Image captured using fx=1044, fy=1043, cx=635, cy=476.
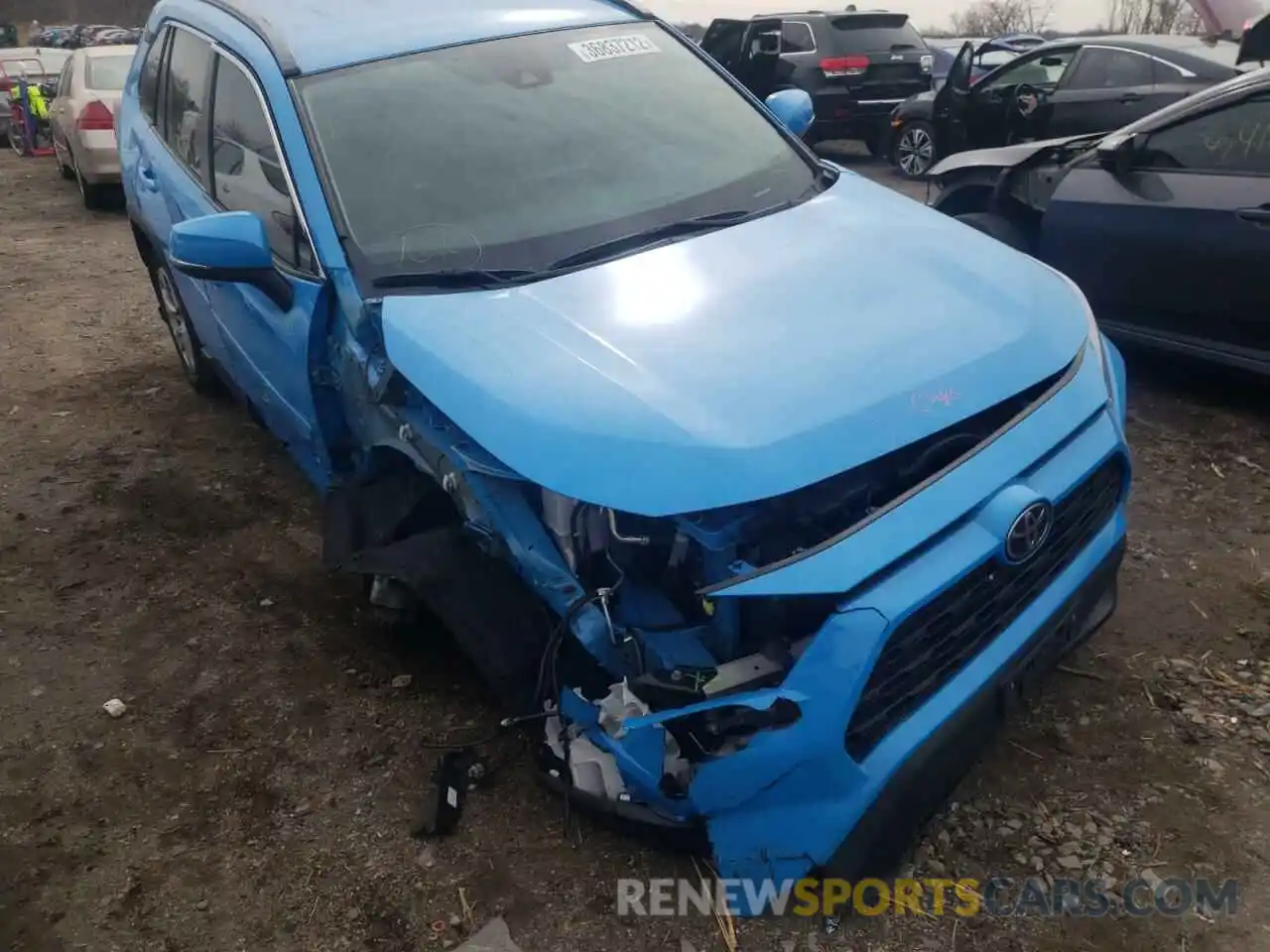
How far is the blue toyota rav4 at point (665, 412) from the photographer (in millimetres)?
2059

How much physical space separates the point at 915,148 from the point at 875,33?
7.36 ft

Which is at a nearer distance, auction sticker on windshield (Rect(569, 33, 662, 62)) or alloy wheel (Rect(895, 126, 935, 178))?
auction sticker on windshield (Rect(569, 33, 662, 62))

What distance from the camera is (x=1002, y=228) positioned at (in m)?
5.29

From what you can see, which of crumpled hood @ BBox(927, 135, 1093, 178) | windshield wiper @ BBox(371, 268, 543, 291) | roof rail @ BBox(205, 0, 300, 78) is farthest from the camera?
crumpled hood @ BBox(927, 135, 1093, 178)

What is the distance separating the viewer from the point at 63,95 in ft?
35.9

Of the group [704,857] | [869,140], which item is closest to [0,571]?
[704,857]

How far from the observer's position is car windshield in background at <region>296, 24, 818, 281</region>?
9.25 feet

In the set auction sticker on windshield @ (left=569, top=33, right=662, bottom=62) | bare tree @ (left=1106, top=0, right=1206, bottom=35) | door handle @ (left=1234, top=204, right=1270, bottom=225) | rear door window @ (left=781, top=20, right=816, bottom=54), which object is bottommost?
bare tree @ (left=1106, top=0, right=1206, bottom=35)

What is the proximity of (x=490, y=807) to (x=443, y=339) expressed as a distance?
3.93ft

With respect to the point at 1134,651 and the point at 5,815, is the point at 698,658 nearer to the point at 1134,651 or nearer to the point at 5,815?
the point at 1134,651

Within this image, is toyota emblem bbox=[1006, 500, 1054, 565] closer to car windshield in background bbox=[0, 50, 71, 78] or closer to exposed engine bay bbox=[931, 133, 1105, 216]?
exposed engine bay bbox=[931, 133, 1105, 216]

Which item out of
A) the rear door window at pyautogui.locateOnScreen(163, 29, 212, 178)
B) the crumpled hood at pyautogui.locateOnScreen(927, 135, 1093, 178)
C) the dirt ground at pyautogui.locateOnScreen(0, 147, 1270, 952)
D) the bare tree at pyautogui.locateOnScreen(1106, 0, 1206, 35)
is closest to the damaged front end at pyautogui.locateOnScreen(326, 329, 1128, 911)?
the dirt ground at pyautogui.locateOnScreen(0, 147, 1270, 952)

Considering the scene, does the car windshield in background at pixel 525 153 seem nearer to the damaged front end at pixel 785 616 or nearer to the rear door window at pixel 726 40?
the damaged front end at pixel 785 616

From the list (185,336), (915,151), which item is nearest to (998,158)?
(185,336)
